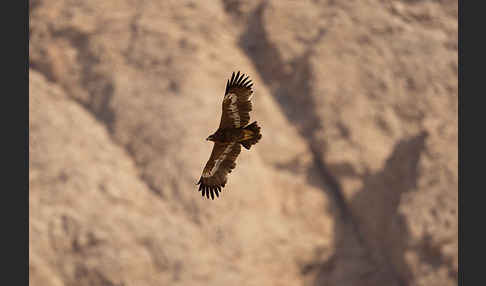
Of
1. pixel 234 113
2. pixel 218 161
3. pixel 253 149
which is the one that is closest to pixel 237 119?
pixel 234 113

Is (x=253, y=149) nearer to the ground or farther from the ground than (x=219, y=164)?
farther from the ground

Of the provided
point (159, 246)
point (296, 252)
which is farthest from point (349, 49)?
point (159, 246)

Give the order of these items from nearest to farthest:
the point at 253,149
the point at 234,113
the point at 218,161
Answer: the point at 234,113 → the point at 218,161 → the point at 253,149

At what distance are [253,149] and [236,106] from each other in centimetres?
1146

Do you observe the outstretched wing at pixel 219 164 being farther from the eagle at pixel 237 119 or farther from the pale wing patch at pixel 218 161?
the eagle at pixel 237 119

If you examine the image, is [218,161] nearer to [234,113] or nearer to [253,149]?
[234,113]

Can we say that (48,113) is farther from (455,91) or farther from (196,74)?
(455,91)

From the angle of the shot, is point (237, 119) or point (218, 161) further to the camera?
point (218, 161)

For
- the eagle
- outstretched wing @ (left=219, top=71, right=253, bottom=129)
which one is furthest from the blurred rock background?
outstretched wing @ (left=219, top=71, right=253, bottom=129)

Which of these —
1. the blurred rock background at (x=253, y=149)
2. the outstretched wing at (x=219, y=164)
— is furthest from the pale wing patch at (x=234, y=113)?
the blurred rock background at (x=253, y=149)

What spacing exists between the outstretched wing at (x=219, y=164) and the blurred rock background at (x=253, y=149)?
A: 8.07 meters

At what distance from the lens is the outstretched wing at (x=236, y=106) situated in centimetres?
1233

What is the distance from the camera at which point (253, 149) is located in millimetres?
23812

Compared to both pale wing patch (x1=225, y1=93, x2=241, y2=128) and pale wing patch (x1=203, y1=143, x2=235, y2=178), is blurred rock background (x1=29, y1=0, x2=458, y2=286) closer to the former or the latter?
pale wing patch (x1=203, y1=143, x2=235, y2=178)
